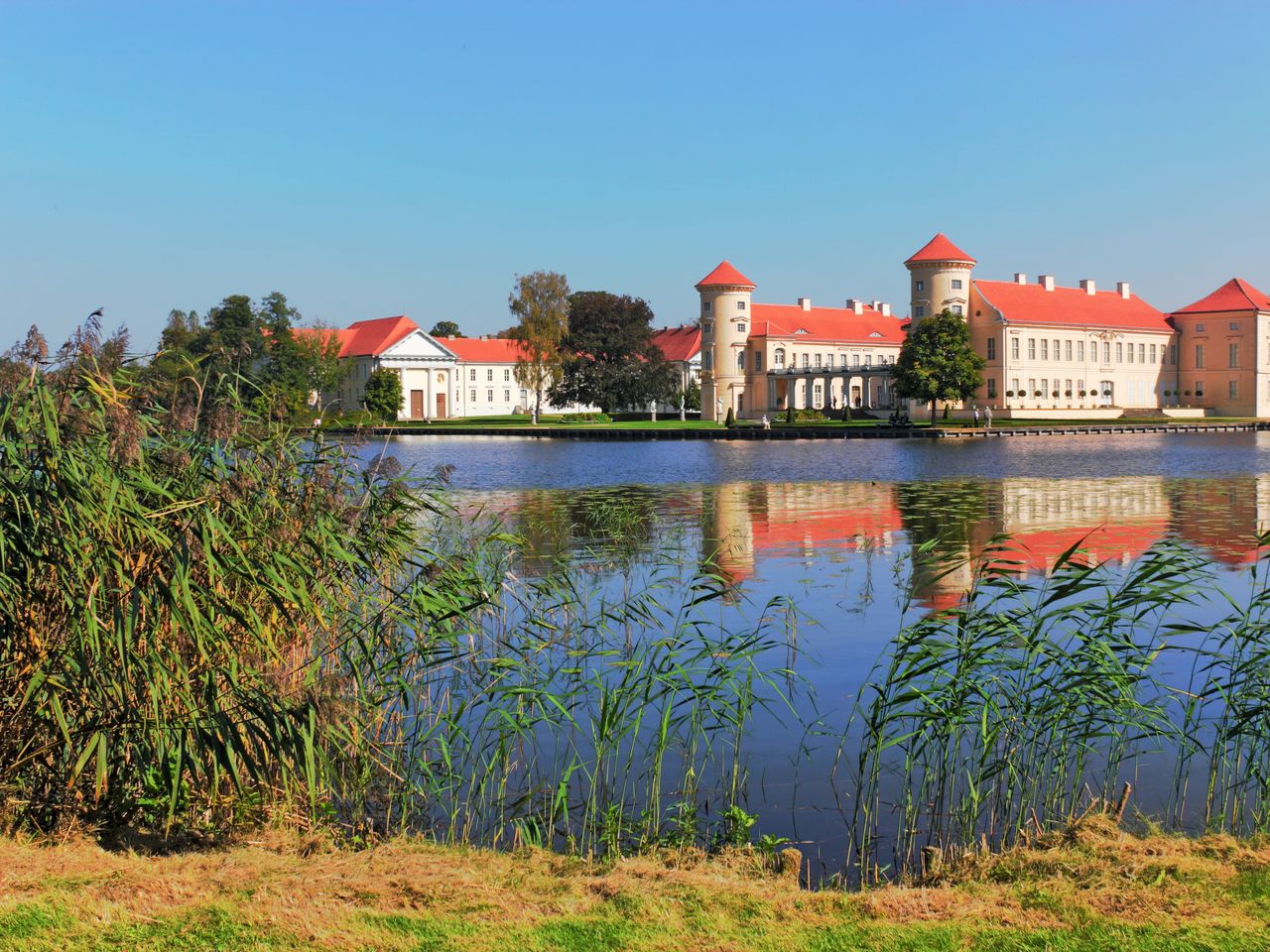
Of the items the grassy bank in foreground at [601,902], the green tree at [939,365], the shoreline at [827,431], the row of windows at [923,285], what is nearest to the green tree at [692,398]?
the row of windows at [923,285]

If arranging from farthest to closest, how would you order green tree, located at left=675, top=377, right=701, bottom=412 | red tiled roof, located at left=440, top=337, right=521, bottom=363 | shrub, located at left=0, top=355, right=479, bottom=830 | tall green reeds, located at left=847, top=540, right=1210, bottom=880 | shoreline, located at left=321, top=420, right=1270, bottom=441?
red tiled roof, located at left=440, top=337, right=521, bottom=363 → green tree, located at left=675, top=377, right=701, bottom=412 → shoreline, located at left=321, top=420, right=1270, bottom=441 → tall green reeds, located at left=847, top=540, right=1210, bottom=880 → shrub, located at left=0, top=355, right=479, bottom=830

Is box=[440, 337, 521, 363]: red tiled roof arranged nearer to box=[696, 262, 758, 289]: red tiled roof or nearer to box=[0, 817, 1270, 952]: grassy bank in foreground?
box=[696, 262, 758, 289]: red tiled roof

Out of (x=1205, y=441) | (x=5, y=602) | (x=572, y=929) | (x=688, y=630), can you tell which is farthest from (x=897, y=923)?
(x=1205, y=441)

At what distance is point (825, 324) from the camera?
96188 mm

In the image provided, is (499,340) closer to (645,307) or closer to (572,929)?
(645,307)

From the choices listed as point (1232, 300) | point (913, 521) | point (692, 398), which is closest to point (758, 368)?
point (692, 398)

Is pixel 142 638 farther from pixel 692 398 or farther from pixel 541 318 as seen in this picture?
pixel 692 398

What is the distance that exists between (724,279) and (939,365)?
76.2ft

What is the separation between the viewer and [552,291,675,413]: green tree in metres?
84.6

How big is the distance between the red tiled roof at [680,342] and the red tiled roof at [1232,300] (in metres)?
37.0

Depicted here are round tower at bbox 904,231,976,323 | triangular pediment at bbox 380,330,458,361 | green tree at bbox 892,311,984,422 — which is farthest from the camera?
triangular pediment at bbox 380,330,458,361

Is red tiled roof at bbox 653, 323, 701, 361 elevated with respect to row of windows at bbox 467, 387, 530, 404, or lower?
elevated

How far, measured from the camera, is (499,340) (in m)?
112

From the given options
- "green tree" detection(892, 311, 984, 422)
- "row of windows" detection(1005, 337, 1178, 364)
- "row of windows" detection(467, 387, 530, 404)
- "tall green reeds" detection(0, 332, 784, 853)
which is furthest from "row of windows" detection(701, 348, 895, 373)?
"tall green reeds" detection(0, 332, 784, 853)
